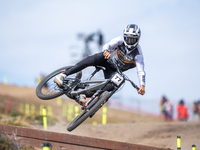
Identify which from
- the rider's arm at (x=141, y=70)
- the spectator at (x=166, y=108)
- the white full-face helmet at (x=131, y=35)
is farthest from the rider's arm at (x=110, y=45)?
the spectator at (x=166, y=108)

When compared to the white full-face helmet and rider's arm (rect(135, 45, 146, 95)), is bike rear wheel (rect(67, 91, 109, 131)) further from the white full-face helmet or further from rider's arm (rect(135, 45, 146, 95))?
the white full-face helmet

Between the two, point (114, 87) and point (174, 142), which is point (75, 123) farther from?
point (174, 142)

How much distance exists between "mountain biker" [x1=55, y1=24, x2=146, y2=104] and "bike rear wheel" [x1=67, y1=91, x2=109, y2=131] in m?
0.28

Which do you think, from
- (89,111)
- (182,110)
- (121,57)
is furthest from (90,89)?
(182,110)

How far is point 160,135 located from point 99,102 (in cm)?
607

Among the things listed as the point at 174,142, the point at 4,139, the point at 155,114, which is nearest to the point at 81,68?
the point at 4,139

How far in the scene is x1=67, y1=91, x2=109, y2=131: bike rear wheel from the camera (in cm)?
711

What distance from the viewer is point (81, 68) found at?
744 centimetres

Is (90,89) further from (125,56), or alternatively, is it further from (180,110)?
(180,110)

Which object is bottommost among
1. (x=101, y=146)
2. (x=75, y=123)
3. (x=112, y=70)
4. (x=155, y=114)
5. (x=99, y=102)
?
(x=155, y=114)

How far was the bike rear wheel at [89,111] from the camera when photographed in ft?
23.3

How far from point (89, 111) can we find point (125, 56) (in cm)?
169

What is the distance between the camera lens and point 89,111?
7.12 meters

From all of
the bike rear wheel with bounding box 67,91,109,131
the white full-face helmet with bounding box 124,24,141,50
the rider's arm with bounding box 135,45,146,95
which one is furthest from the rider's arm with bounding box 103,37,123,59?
the bike rear wheel with bounding box 67,91,109,131
